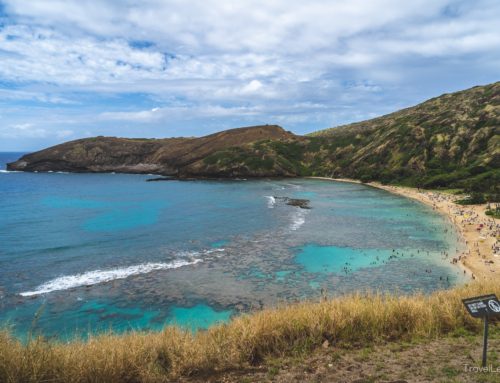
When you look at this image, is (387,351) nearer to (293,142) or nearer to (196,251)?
(196,251)

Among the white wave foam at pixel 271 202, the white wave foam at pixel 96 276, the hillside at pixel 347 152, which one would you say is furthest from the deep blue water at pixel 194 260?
the hillside at pixel 347 152

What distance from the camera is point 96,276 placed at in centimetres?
2217

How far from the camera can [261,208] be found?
50.6 metres

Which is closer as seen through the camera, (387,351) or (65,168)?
(387,351)

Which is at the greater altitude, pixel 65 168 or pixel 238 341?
pixel 65 168

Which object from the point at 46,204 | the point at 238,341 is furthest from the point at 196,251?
the point at 46,204

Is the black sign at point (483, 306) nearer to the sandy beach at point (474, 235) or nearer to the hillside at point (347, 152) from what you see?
the sandy beach at point (474, 235)

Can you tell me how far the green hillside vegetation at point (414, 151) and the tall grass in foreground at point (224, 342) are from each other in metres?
55.9

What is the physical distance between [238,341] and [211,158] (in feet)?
Answer: 401

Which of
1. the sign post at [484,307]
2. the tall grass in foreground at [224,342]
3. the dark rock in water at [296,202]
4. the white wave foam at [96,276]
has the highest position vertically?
the sign post at [484,307]

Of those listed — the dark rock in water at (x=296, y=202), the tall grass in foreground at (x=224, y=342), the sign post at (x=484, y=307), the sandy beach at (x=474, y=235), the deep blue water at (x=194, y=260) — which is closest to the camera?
the sign post at (x=484, y=307)

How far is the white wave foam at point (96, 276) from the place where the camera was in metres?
20.2

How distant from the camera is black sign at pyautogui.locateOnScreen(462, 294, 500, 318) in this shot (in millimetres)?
7094

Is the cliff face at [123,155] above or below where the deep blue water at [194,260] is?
above
